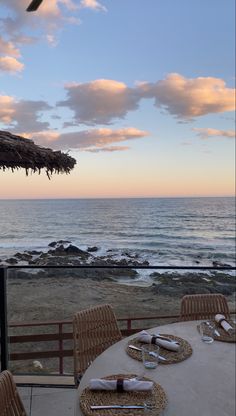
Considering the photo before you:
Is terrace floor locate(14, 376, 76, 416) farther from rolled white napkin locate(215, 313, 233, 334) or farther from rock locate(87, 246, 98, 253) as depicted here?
rock locate(87, 246, 98, 253)

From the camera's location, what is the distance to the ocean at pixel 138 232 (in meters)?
26.5

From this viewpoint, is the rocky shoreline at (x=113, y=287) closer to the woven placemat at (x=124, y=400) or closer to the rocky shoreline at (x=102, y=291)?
the rocky shoreline at (x=102, y=291)

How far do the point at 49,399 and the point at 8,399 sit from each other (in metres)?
1.38

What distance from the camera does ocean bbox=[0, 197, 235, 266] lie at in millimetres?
26484

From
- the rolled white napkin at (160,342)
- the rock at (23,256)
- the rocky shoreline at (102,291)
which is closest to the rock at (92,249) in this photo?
the rock at (23,256)

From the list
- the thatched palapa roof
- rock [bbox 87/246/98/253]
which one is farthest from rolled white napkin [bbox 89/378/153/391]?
rock [bbox 87/246/98/253]

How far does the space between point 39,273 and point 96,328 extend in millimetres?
17142

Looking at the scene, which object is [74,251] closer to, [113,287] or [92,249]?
[92,249]

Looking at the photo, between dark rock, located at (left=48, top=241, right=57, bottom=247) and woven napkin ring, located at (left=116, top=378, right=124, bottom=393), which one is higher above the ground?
woven napkin ring, located at (left=116, top=378, right=124, bottom=393)

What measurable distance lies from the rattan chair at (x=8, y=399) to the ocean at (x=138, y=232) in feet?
66.9

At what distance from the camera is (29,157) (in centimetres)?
230

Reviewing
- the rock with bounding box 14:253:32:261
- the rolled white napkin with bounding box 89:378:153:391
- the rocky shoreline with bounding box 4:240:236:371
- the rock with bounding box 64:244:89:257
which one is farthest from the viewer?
the rock with bounding box 64:244:89:257

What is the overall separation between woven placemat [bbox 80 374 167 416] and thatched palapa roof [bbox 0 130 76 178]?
138cm

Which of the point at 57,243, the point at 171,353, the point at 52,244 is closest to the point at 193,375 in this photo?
the point at 171,353
